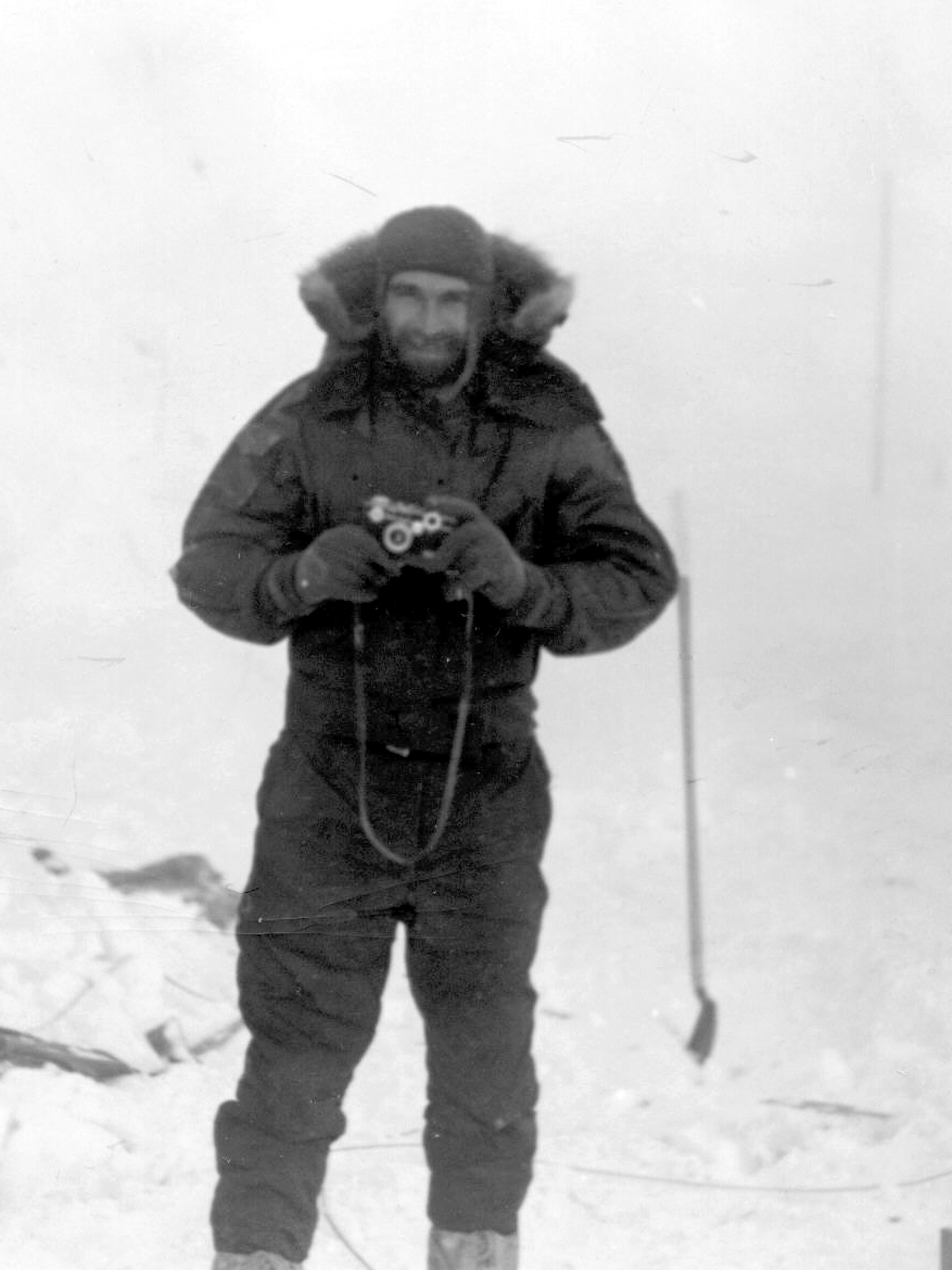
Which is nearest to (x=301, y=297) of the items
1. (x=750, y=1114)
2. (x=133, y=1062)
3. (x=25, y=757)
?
(x=25, y=757)

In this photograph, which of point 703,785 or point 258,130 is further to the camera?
point 703,785

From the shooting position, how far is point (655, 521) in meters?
1.43

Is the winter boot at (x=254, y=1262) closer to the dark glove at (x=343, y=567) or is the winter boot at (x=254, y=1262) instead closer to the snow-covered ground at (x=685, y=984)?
the snow-covered ground at (x=685, y=984)

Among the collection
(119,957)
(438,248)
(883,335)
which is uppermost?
(438,248)

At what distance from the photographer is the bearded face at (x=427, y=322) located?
1.33 m

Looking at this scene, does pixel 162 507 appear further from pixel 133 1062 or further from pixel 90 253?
pixel 133 1062

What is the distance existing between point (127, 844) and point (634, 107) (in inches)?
36.7

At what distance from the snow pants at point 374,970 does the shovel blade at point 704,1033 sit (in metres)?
0.36

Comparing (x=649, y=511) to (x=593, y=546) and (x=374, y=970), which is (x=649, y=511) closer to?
(x=593, y=546)

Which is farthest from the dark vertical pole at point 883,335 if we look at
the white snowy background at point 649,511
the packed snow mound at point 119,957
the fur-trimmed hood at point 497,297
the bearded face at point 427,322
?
the packed snow mound at point 119,957

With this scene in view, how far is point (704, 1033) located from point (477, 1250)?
0.42 metres

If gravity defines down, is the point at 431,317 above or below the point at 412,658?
above

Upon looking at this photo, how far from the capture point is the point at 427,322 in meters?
1.33

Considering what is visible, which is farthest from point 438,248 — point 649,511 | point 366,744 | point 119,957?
point 119,957
